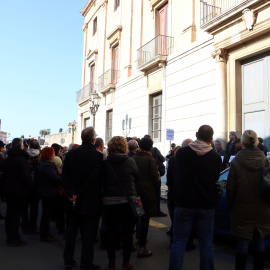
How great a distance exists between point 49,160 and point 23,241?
1.37 meters

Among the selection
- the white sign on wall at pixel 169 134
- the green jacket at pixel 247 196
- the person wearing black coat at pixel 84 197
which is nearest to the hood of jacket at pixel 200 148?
the green jacket at pixel 247 196

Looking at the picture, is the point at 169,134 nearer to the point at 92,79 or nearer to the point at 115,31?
the point at 115,31

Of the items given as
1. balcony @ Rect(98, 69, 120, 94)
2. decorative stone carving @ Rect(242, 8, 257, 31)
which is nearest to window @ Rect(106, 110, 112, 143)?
balcony @ Rect(98, 69, 120, 94)

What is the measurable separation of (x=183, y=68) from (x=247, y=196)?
10193 millimetres

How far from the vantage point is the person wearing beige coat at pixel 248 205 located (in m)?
3.31

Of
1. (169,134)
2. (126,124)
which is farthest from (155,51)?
(169,134)

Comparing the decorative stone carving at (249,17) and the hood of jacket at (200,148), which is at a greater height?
the decorative stone carving at (249,17)

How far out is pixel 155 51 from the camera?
1484cm

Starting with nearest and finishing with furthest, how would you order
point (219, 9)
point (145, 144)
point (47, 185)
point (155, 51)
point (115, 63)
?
point (145, 144)
point (47, 185)
point (219, 9)
point (155, 51)
point (115, 63)

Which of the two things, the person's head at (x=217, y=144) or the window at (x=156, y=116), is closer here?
the person's head at (x=217, y=144)

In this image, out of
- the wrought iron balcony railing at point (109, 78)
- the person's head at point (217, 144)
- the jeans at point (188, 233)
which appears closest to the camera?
the jeans at point (188, 233)

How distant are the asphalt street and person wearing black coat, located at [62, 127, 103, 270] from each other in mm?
292

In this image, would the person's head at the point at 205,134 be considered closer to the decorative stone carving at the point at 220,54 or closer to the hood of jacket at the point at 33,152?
the hood of jacket at the point at 33,152

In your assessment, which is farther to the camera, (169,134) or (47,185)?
(169,134)
